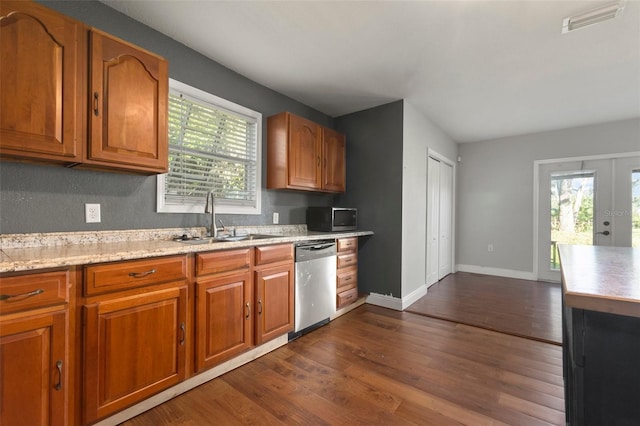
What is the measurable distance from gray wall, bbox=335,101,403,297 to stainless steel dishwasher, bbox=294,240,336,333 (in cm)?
82

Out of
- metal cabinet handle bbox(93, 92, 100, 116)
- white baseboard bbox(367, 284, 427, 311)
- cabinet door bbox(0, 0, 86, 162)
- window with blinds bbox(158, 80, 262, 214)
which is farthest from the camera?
white baseboard bbox(367, 284, 427, 311)

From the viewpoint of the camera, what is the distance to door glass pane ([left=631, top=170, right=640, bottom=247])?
3957 mm

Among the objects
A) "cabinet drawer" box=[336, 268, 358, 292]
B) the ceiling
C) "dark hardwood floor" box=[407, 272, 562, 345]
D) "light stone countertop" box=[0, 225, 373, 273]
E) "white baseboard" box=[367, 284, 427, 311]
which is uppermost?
the ceiling

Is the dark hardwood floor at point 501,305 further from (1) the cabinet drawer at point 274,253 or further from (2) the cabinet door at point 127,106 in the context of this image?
(2) the cabinet door at point 127,106

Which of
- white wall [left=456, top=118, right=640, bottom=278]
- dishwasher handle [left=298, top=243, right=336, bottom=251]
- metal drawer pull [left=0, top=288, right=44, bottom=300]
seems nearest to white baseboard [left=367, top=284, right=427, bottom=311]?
dishwasher handle [left=298, top=243, right=336, bottom=251]

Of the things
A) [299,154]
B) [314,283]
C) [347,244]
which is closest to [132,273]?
[314,283]

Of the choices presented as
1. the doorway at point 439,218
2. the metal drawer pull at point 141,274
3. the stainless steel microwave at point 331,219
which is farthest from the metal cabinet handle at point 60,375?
the doorway at point 439,218

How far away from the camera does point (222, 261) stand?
6.31 ft

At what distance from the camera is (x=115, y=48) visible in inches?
65.9

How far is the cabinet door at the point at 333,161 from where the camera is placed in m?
3.40

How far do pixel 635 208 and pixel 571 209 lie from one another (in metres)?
0.68

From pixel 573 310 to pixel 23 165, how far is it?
2.70m

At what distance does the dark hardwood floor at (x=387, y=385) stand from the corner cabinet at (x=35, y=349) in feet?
1.49

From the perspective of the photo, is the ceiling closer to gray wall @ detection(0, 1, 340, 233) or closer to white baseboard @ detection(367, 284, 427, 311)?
gray wall @ detection(0, 1, 340, 233)
